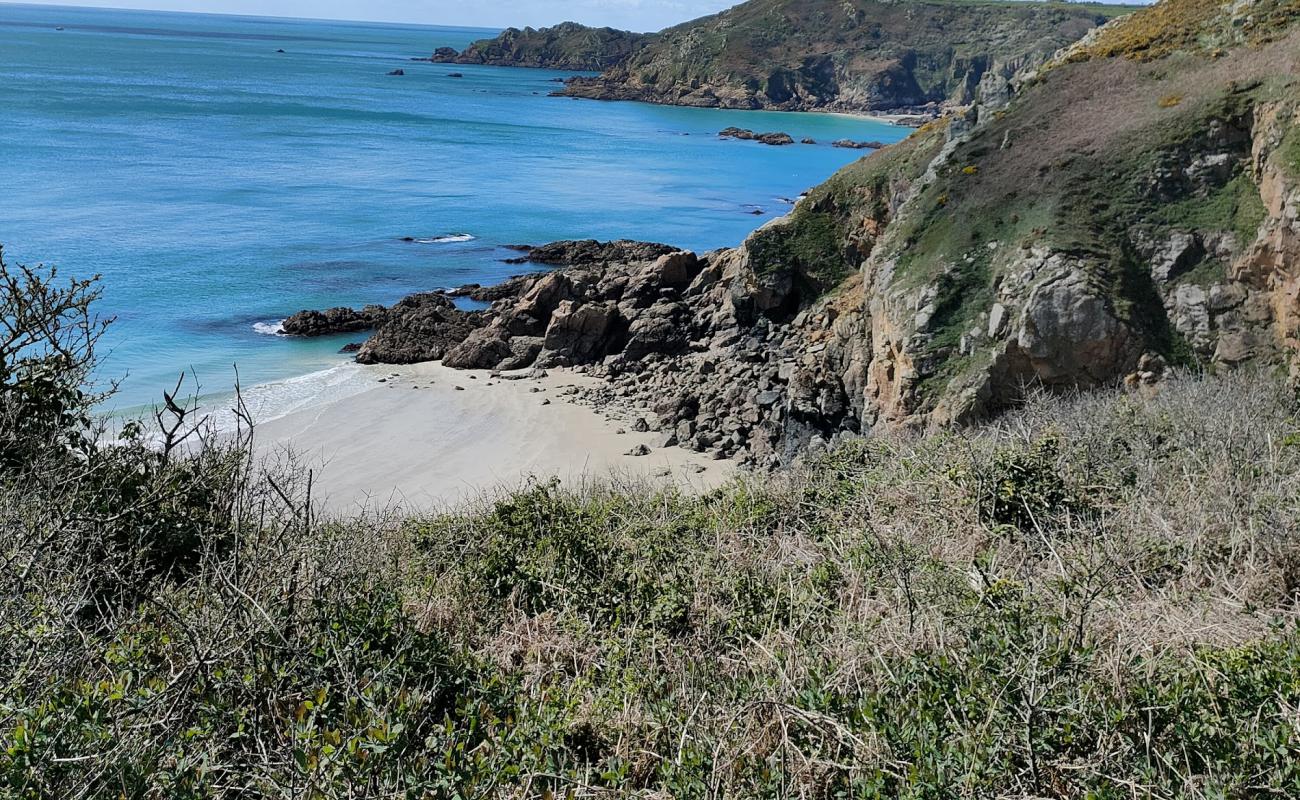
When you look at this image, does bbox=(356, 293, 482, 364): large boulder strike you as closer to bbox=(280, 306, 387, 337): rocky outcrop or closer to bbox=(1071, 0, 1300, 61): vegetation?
bbox=(280, 306, 387, 337): rocky outcrop

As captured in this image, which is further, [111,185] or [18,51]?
[18,51]

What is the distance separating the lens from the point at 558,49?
6398 inches

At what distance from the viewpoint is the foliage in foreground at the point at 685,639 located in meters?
3.76

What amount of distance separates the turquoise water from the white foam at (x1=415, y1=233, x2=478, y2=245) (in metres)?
0.19

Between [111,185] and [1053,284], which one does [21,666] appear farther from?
[111,185]

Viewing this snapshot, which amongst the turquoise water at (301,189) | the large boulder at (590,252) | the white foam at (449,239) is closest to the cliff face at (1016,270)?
the turquoise water at (301,189)

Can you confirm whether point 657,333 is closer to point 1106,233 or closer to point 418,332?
point 418,332

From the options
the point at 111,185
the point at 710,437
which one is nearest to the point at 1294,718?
the point at 710,437

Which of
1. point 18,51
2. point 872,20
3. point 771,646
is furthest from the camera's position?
point 872,20

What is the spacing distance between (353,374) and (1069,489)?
2050 cm

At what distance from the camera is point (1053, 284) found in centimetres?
1548

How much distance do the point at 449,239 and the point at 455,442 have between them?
22.5 meters

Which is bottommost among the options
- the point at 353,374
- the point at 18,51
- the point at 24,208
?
the point at 353,374

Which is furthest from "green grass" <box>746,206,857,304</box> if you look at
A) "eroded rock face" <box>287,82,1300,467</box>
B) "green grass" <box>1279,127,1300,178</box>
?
"green grass" <box>1279,127,1300,178</box>
